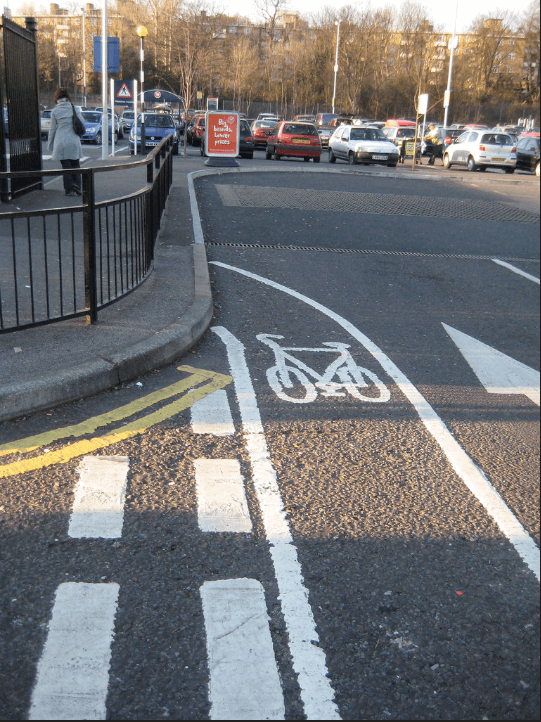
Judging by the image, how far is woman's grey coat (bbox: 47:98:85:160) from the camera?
1334 centimetres

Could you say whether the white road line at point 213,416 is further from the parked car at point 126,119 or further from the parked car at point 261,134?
the parked car at point 126,119

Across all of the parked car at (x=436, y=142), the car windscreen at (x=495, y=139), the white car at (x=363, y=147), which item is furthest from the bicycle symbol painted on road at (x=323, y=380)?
the parked car at (x=436, y=142)

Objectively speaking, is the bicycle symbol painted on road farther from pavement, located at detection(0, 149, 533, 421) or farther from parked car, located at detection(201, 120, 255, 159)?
parked car, located at detection(201, 120, 255, 159)

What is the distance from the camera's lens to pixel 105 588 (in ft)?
9.52

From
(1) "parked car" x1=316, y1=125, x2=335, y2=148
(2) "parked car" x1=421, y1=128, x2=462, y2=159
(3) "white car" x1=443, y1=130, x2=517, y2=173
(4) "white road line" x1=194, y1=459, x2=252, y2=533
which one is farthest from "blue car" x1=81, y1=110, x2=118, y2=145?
(4) "white road line" x1=194, y1=459, x2=252, y2=533

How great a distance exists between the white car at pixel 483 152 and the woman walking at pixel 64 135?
19466mm

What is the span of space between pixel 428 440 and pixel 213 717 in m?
2.53

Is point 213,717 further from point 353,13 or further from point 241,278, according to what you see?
point 241,278

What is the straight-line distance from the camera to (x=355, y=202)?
16.2m

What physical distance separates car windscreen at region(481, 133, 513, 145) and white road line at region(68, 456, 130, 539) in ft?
99.6

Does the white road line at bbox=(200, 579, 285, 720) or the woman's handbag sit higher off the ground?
the woman's handbag

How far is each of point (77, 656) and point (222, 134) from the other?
22.1 m

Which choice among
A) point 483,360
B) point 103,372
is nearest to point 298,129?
point 483,360

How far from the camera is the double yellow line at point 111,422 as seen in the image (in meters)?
4.02
